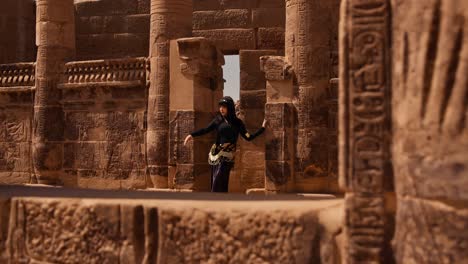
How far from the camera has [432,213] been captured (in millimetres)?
1939

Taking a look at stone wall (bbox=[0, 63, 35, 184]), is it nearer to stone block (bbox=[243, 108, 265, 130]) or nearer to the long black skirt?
stone block (bbox=[243, 108, 265, 130])

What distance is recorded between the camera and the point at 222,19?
15.2 meters

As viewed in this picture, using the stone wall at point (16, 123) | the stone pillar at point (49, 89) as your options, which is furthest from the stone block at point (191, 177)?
the stone wall at point (16, 123)

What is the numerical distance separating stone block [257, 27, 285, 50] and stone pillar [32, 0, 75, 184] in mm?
5257

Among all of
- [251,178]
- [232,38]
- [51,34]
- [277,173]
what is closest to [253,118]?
[251,178]

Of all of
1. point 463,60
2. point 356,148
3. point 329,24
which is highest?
point 329,24

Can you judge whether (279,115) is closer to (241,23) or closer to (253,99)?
(253,99)

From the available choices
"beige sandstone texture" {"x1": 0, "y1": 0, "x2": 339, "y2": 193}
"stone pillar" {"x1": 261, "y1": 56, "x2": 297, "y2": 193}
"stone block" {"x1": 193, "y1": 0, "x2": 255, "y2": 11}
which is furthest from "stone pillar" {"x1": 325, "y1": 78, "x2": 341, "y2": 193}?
"stone block" {"x1": 193, "y1": 0, "x2": 255, "y2": 11}

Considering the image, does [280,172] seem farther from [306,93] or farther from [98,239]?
[98,239]

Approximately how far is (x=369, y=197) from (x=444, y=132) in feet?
1.46

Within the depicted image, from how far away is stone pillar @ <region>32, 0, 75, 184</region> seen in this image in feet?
38.8

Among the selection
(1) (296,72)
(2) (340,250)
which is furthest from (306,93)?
(2) (340,250)

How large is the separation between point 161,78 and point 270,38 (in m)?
4.83

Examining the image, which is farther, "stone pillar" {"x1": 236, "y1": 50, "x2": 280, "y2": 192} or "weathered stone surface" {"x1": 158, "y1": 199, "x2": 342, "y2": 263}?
"stone pillar" {"x1": 236, "y1": 50, "x2": 280, "y2": 192}
